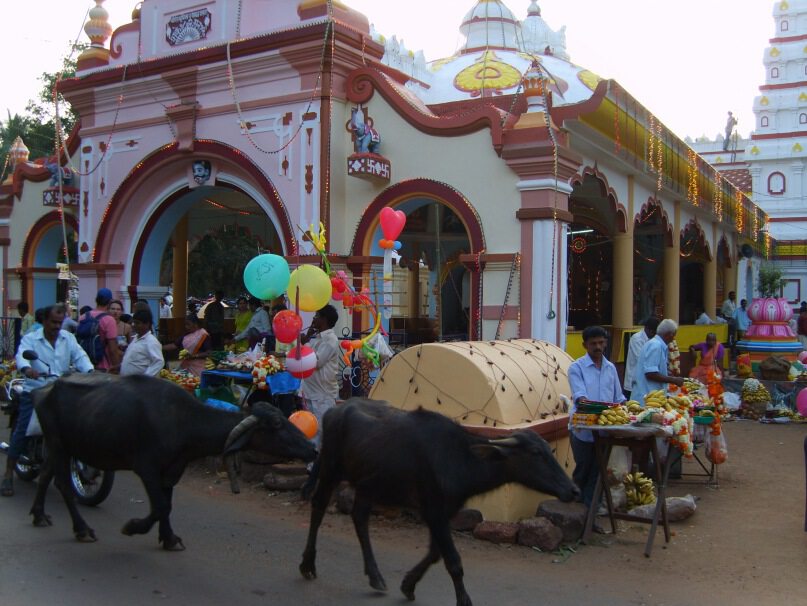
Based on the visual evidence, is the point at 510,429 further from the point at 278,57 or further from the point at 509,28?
the point at 509,28

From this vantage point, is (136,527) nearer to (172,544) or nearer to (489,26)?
(172,544)

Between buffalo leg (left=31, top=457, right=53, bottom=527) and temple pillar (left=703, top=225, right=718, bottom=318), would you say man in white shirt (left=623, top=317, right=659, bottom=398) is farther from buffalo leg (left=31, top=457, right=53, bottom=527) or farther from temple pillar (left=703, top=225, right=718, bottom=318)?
temple pillar (left=703, top=225, right=718, bottom=318)

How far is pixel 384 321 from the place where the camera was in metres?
12.0

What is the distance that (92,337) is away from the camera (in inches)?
385

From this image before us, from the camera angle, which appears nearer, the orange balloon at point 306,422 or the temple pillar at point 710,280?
the orange balloon at point 306,422

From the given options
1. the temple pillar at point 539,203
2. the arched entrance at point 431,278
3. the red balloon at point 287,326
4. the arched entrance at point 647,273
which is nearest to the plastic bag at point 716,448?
the temple pillar at point 539,203

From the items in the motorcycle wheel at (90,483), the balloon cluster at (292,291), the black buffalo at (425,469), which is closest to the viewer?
the black buffalo at (425,469)

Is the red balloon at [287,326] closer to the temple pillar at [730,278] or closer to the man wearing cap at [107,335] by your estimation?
the man wearing cap at [107,335]

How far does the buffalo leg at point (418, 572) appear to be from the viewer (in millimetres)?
4879

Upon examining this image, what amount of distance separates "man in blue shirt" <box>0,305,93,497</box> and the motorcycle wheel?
62 centimetres

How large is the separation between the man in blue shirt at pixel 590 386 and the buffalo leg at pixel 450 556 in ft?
7.13

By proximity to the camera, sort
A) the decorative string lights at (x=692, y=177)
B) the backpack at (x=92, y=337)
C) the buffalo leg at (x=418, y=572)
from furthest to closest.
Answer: the decorative string lights at (x=692, y=177) → the backpack at (x=92, y=337) → the buffalo leg at (x=418, y=572)

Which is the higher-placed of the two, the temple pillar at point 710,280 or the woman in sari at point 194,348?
the temple pillar at point 710,280

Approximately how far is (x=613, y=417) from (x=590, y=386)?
48cm
